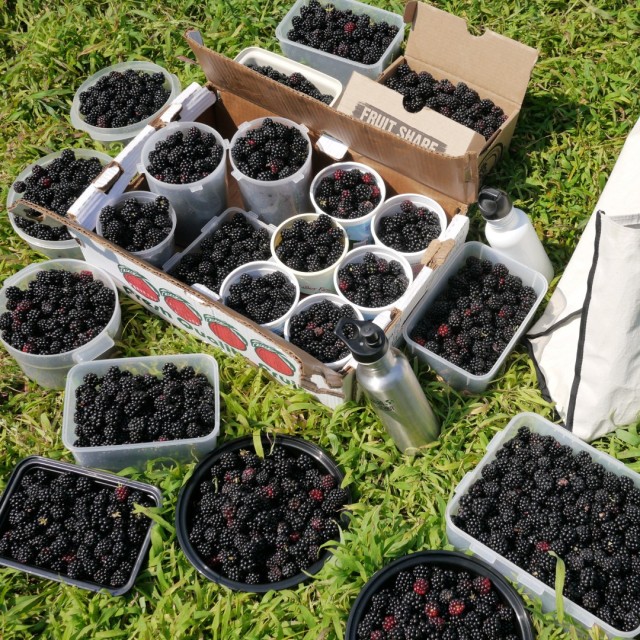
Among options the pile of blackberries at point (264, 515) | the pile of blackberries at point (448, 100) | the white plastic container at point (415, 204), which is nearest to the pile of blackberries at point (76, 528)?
the pile of blackberries at point (264, 515)

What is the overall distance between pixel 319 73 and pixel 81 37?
1.77m

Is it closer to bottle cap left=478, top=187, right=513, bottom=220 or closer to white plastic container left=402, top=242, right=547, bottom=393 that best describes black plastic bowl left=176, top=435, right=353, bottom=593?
white plastic container left=402, top=242, right=547, bottom=393

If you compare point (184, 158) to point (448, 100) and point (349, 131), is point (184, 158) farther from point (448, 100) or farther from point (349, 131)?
point (448, 100)

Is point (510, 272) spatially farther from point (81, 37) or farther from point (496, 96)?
point (81, 37)

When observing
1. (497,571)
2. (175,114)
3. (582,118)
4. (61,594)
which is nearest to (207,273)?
(175,114)

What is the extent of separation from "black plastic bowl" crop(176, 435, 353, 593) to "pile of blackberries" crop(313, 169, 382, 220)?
1053mm

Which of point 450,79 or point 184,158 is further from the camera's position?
point 450,79

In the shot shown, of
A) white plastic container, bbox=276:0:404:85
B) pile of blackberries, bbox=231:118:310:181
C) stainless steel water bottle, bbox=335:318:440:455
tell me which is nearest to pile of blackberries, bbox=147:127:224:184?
pile of blackberries, bbox=231:118:310:181

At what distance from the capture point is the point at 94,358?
3.12 metres

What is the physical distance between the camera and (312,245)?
3047mm

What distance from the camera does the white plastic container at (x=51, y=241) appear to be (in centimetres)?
342

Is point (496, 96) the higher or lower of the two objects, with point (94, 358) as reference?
higher

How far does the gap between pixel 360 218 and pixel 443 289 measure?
48 centimetres

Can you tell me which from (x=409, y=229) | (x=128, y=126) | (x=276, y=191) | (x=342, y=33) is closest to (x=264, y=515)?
Answer: (x=409, y=229)
